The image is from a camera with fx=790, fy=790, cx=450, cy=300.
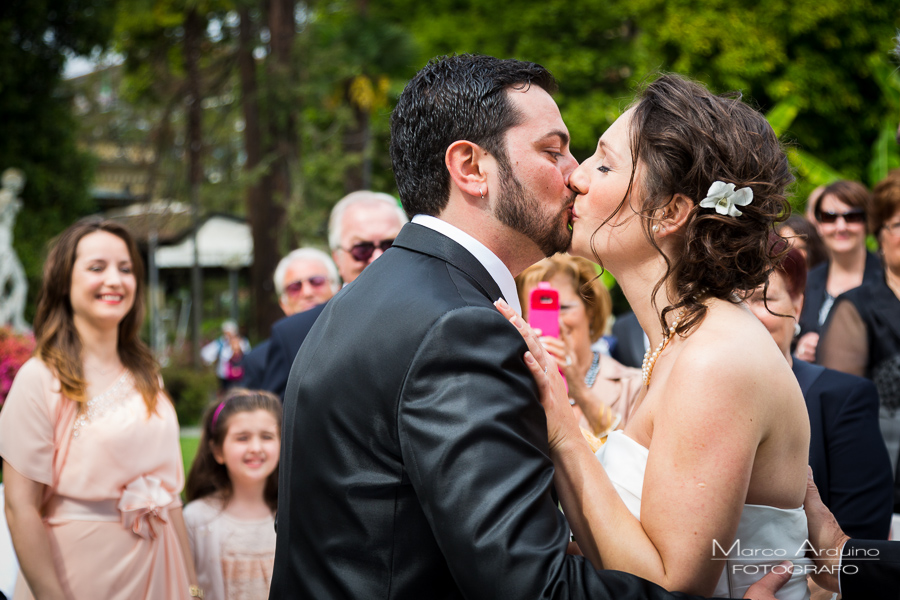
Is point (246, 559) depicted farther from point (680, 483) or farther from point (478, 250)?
point (680, 483)

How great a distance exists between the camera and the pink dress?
3.56 meters

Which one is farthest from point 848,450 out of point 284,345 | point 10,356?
point 10,356

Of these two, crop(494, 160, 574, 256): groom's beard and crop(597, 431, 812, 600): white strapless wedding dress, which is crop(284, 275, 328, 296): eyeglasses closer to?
crop(494, 160, 574, 256): groom's beard

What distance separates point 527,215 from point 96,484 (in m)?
2.57

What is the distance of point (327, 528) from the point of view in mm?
1921

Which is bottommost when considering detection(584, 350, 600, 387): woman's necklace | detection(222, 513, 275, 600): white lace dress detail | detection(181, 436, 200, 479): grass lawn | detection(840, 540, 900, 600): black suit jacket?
detection(181, 436, 200, 479): grass lawn

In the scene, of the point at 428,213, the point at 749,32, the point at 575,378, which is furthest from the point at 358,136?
the point at 428,213

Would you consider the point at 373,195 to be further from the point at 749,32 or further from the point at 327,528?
the point at 749,32

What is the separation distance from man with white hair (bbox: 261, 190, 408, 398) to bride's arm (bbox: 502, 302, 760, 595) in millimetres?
2696

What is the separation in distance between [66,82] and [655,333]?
81.7ft

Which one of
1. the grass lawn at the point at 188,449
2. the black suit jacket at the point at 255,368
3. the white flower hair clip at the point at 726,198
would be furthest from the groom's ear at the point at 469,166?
the grass lawn at the point at 188,449

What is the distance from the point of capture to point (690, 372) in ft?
6.57

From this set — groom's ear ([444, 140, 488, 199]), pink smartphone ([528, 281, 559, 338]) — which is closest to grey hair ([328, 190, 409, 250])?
pink smartphone ([528, 281, 559, 338])

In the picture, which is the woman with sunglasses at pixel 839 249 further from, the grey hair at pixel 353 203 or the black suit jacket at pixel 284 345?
the black suit jacket at pixel 284 345
